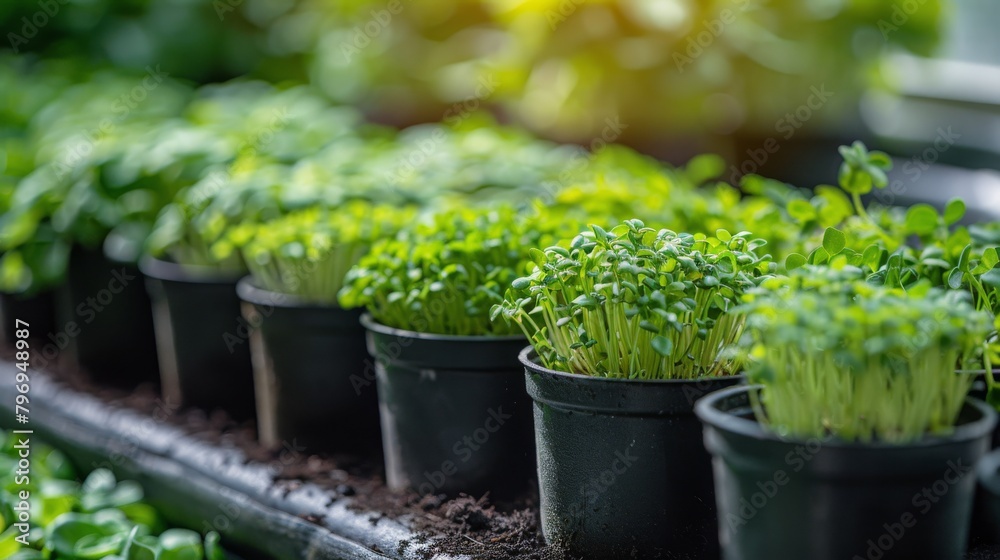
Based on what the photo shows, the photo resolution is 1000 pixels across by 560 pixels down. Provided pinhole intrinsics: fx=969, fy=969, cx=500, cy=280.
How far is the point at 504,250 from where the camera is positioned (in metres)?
1.22

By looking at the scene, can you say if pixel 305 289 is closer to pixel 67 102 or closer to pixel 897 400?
pixel 897 400

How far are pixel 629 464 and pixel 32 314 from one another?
6.57 ft

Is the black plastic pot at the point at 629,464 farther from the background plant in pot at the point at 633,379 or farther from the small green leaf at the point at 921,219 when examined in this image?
the small green leaf at the point at 921,219

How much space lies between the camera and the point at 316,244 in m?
1.41

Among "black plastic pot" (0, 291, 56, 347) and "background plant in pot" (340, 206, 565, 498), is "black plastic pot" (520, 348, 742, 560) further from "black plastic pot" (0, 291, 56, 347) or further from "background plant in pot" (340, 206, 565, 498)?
"black plastic pot" (0, 291, 56, 347)

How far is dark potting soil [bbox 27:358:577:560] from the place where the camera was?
1.09m

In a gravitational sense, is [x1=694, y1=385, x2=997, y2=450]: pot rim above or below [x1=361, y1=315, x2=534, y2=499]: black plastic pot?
above

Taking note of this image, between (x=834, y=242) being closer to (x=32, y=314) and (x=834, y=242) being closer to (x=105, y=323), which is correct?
(x=105, y=323)

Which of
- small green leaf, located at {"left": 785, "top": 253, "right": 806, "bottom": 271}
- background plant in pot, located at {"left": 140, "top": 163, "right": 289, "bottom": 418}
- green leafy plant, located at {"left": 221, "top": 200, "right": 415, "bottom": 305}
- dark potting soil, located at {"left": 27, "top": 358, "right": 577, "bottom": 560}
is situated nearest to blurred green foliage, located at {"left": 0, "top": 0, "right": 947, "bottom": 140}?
background plant in pot, located at {"left": 140, "top": 163, "right": 289, "bottom": 418}

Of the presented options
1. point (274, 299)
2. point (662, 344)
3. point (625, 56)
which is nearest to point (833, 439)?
point (662, 344)

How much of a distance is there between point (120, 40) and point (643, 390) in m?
3.45

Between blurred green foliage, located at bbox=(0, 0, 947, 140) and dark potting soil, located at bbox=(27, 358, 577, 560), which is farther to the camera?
blurred green foliage, located at bbox=(0, 0, 947, 140)

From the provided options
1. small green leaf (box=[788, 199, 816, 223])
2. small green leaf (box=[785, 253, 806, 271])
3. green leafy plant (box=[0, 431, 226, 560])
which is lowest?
green leafy plant (box=[0, 431, 226, 560])

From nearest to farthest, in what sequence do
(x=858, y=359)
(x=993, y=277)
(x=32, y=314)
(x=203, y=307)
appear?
(x=858, y=359) → (x=993, y=277) → (x=203, y=307) → (x=32, y=314)
